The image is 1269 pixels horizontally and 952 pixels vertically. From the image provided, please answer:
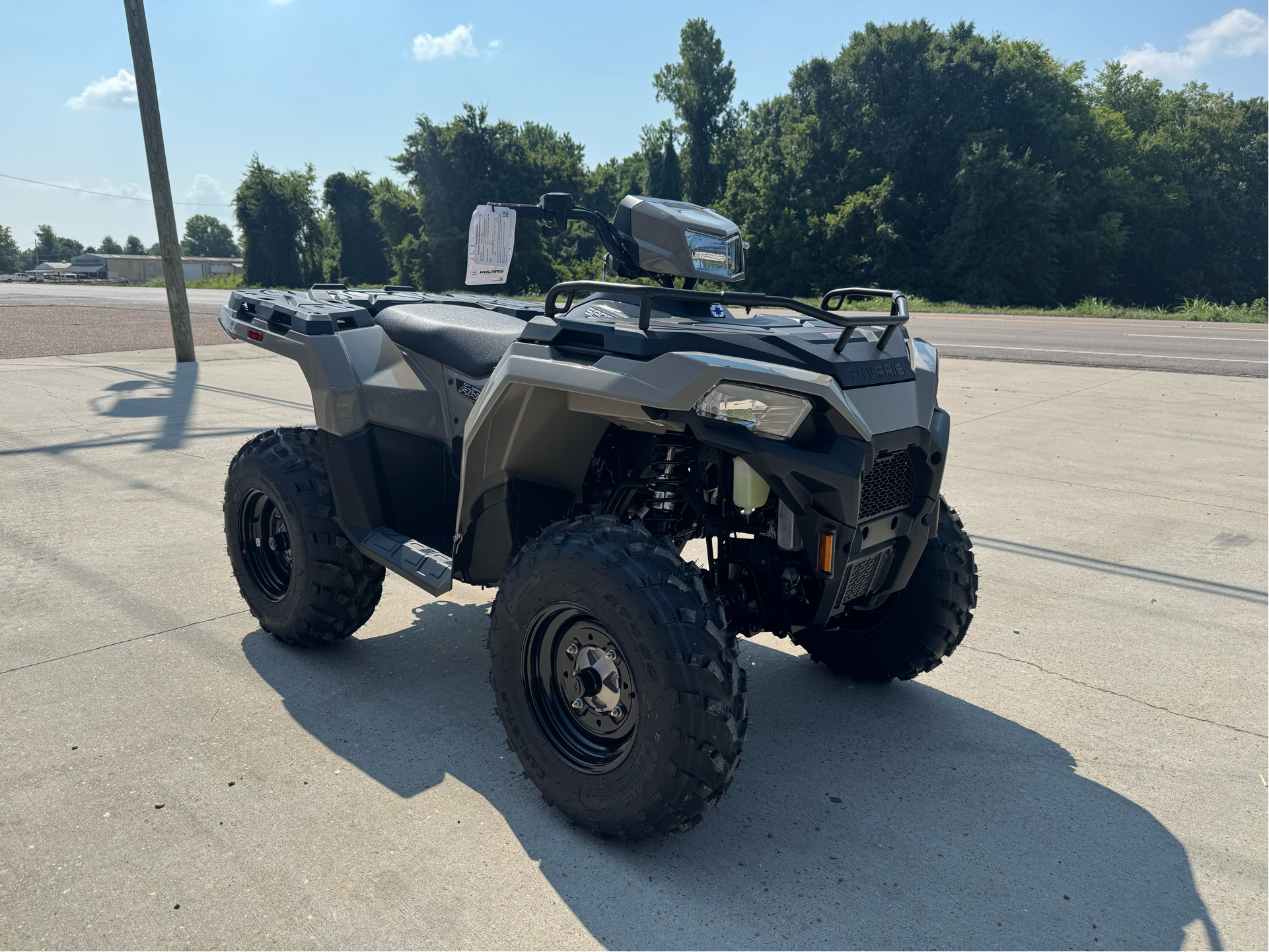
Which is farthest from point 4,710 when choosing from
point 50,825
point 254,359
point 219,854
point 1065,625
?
point 254,359

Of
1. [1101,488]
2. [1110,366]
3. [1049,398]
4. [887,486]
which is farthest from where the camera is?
[1110,366]

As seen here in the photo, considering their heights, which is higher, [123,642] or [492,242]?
[492,242]

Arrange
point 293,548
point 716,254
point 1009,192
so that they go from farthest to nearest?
point 1009,192 < point 293,548 < point 716,254

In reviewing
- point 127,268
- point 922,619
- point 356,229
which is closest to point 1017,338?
point 922,619

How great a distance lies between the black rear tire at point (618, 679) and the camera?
2051 mm

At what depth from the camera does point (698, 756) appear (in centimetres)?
205

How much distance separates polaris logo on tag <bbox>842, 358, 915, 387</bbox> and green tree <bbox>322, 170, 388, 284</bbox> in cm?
5730

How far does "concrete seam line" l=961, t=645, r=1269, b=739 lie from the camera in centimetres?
297

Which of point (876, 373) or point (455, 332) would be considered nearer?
point (876, 373)

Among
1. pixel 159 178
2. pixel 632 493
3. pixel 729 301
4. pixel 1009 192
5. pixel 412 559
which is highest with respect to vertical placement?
pixel 1009 192

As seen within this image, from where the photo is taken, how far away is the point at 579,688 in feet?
7.68

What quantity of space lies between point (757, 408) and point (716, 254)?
0.75 metres

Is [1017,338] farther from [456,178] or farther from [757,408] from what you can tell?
[456,178]

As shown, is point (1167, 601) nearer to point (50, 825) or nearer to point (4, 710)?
point (50, 825)
